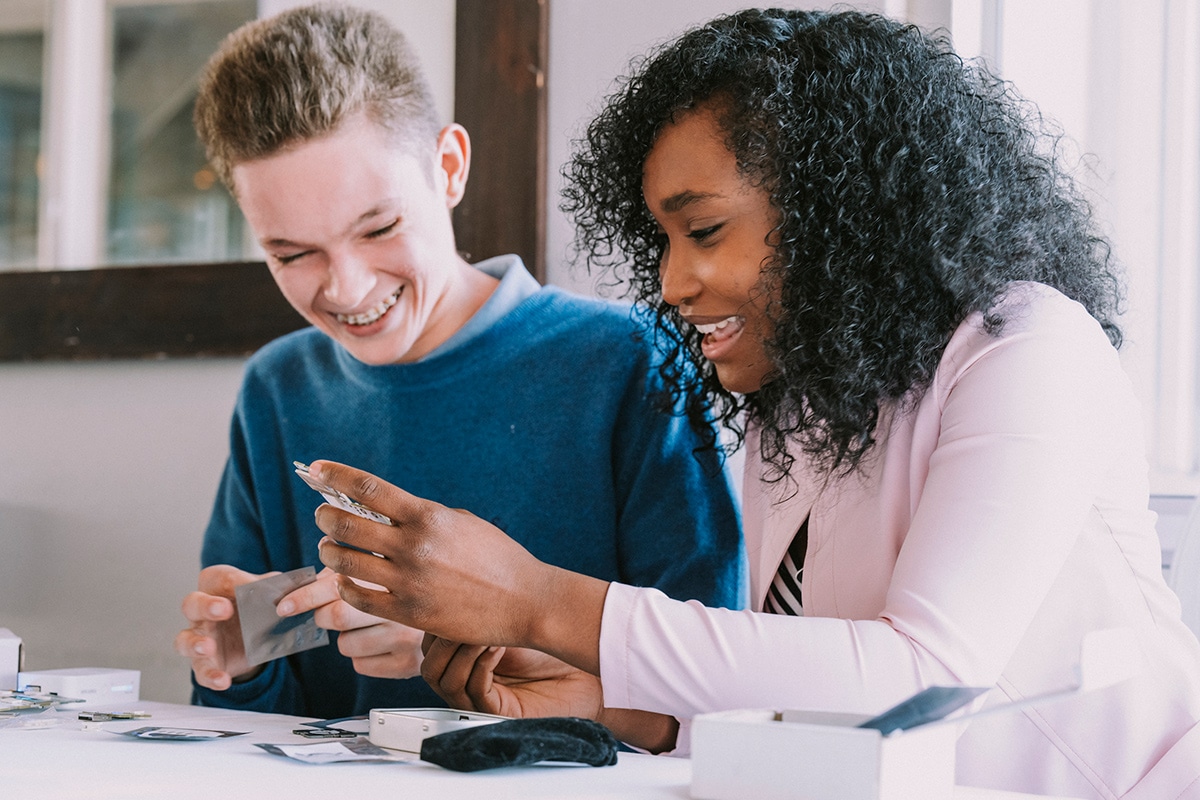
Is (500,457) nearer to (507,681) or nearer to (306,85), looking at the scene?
(507,681)

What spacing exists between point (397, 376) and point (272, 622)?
0.47m

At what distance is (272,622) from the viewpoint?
1305 mm

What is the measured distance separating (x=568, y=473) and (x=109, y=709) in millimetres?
630

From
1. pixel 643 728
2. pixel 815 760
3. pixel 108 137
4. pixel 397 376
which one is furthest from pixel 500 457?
pixel 108 137

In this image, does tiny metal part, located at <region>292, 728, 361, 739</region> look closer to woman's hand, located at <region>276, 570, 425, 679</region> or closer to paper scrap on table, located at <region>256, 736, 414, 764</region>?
paper scrap on table, located at <region>256, 736, 414, 764</region>

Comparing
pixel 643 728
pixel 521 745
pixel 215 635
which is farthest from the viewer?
pixel 215 635

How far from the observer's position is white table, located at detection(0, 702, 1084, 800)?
78 cm

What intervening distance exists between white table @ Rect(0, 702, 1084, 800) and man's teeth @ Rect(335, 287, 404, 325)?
0.73 meters

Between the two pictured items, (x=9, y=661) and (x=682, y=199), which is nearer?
(x=682, y=199)

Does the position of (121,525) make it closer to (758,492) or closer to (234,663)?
(234,663)

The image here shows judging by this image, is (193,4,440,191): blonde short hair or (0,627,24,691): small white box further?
(193,4,440,191): blonde short hair

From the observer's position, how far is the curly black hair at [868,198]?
3.66 ft

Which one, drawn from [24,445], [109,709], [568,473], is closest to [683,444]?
[568,473]

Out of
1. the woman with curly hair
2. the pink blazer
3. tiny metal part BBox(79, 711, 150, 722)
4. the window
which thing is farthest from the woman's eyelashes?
the window
